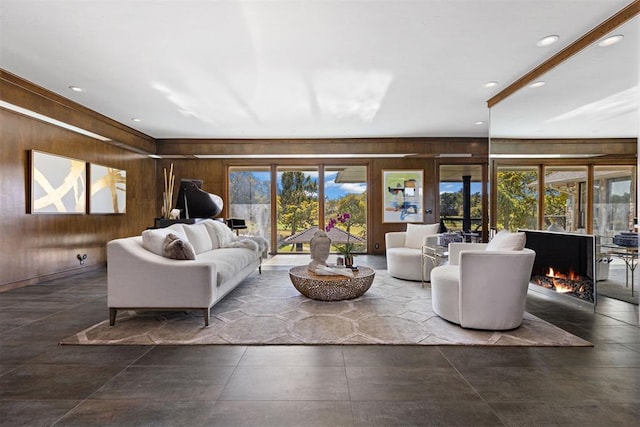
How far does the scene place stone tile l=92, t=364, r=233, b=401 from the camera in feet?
6.25

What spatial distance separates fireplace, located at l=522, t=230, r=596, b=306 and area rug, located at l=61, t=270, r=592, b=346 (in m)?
0.81

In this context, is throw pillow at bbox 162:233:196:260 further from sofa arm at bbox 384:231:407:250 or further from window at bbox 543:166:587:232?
window at bbox 543:166:587:232

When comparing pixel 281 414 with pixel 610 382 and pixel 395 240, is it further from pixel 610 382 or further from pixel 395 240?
pixel 395 240

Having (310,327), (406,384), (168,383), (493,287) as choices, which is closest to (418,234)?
(493,287)

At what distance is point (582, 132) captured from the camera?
3529 mm

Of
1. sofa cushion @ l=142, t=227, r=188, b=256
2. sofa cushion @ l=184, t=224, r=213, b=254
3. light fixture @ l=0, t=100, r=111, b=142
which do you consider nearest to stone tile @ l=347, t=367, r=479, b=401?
sofa cushion @ l=142, t=227, r=188, b=256

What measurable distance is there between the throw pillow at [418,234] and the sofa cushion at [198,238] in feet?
10.2

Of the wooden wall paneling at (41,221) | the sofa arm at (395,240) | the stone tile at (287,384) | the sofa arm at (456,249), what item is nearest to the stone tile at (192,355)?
the stone tile at (287,384)

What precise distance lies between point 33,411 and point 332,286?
8.20 feet

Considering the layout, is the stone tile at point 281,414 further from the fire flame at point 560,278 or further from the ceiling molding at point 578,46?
the ceiling molding at point 578,46

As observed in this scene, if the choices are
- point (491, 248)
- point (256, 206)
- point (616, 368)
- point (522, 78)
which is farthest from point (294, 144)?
point (616, 368)

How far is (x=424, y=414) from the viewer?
1.73 m

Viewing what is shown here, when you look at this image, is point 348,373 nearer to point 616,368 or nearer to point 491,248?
point 616,368

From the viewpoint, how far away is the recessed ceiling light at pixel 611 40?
2.85m
